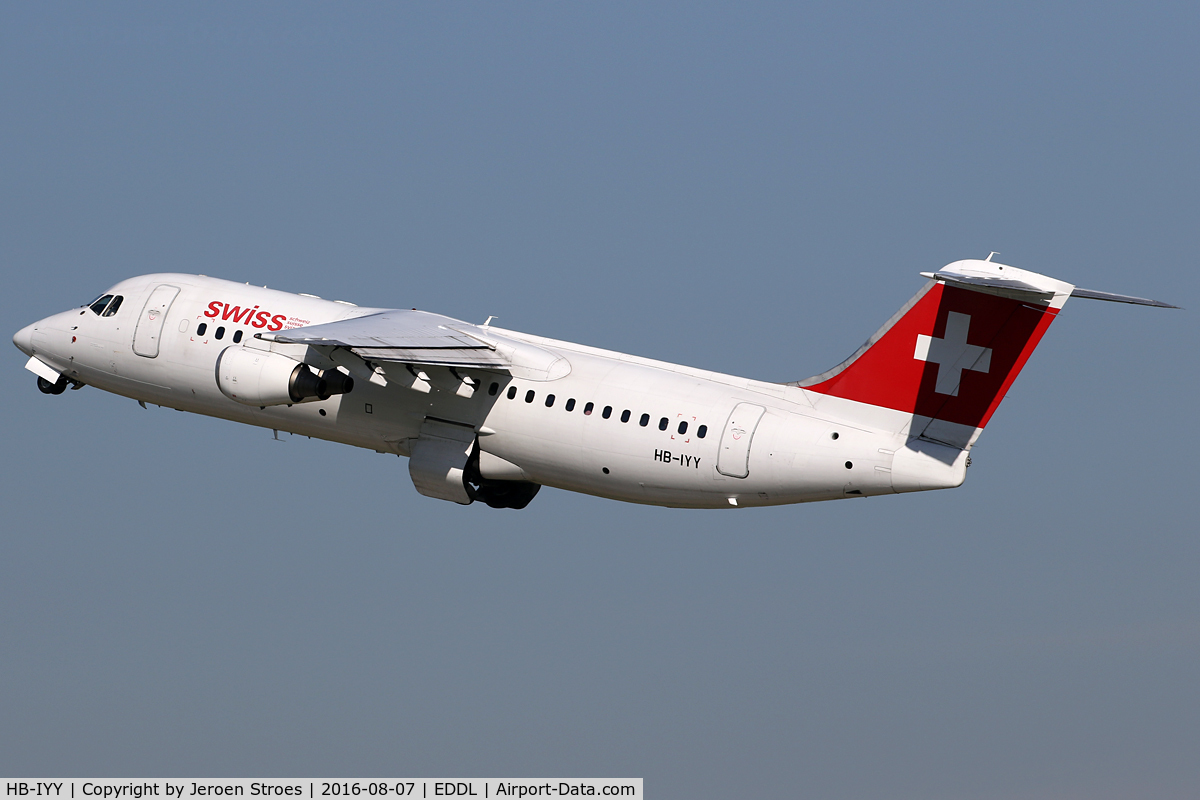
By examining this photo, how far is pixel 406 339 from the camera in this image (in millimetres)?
26266

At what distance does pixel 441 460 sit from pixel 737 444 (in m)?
4.56

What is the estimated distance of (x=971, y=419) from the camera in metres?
24.5

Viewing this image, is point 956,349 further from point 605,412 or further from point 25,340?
point 25,340

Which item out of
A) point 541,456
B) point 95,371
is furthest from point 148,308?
point 541,456

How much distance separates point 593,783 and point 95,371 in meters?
11.5

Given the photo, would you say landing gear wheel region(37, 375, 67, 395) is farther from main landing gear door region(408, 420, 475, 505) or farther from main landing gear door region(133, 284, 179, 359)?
main landing gear door region(408, 420, 475, 505)

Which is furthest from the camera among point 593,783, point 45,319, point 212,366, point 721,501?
point 45,319

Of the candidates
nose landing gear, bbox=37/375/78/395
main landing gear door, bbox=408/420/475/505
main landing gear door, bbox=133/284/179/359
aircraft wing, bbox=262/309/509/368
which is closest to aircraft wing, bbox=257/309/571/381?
aircraft wing, bbox=262/309/509/368

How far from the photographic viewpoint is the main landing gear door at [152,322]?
2922cm

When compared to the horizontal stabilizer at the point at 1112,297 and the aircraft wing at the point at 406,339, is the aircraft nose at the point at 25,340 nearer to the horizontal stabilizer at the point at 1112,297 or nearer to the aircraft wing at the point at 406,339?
the aircraft wing at the point at 406,339

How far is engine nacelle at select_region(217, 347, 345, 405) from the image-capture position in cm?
2648

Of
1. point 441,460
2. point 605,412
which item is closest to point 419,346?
point 441,460

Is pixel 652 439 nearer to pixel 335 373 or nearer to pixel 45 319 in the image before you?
pixel 335 373

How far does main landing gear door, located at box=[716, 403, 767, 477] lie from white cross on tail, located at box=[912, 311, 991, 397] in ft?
8.10
